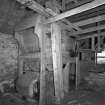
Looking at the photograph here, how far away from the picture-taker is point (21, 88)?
357 centimetres

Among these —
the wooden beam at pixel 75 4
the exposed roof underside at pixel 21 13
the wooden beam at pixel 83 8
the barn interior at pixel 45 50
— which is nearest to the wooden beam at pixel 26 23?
the barn interior at pixel 45 50

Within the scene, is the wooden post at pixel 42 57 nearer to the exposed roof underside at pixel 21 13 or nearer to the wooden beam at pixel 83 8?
the wooden beam at pixel 83 8

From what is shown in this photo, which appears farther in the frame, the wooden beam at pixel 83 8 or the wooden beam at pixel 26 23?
the wooden beam at pixel 26 23

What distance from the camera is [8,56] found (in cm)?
412

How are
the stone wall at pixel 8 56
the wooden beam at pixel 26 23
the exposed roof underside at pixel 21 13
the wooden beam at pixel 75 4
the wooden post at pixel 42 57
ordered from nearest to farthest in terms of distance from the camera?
the wooden beam at pixel 75 4 < the exposed roof underside at pixel 21 13 < the wooden post at pixel 42 57 < the wooden beam at pixel 26 23 < the stone wall at pixel 8 56

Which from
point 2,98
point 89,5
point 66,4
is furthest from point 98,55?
point 2,98

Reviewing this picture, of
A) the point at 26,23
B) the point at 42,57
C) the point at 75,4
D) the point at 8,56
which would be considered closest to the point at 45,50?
the point at 42,57

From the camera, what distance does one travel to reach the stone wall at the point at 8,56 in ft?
13.0

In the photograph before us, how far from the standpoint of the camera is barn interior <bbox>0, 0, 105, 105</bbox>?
9.64 ft

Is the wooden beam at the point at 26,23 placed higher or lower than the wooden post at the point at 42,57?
higher

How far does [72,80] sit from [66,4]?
124 inches

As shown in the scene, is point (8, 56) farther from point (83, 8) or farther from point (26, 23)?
point (83, 8)

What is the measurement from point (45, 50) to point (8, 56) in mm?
1722

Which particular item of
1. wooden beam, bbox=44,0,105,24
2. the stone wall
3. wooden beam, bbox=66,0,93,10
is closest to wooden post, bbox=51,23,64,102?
wooden beam, bbox=44,0,105,24
